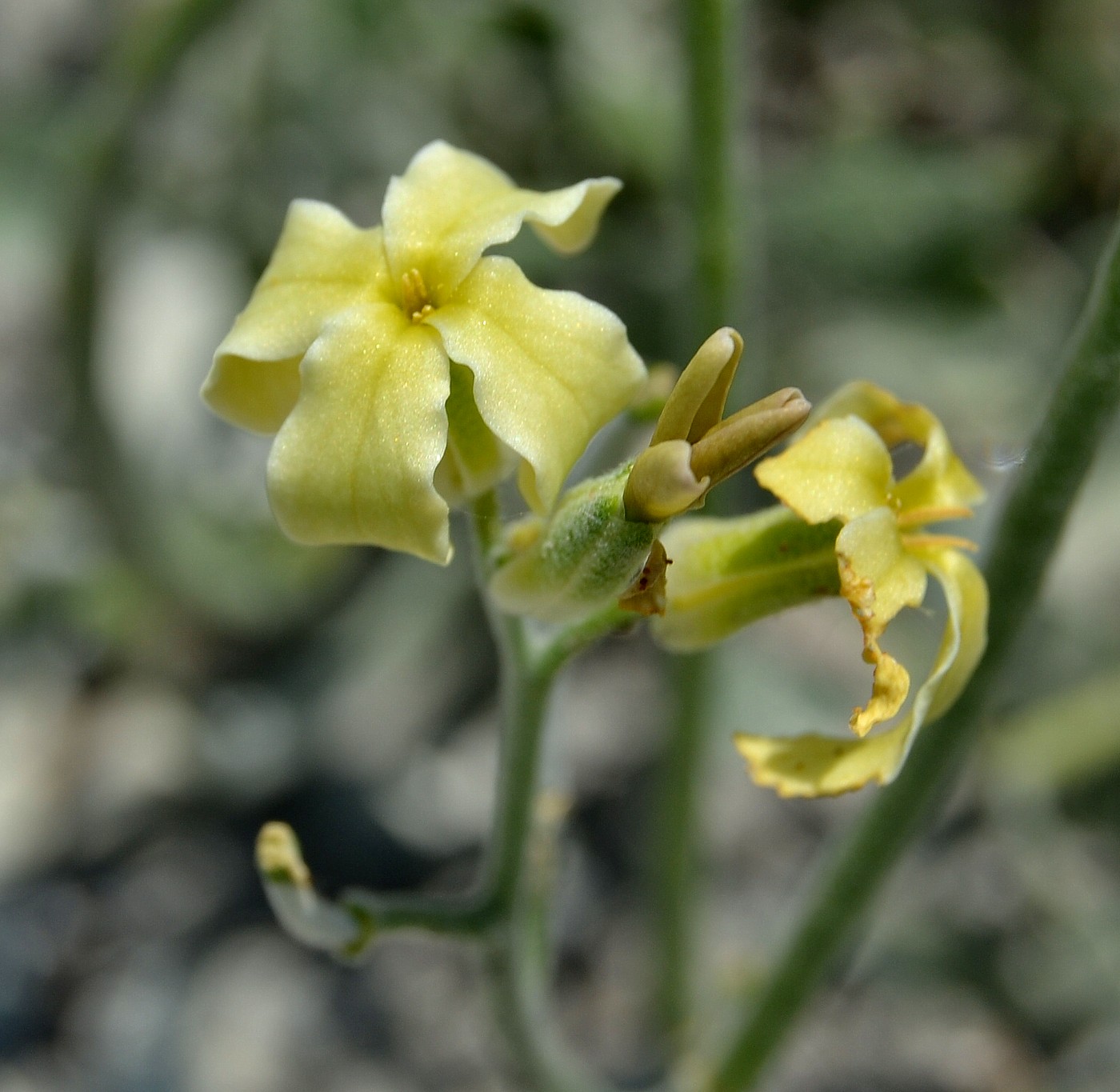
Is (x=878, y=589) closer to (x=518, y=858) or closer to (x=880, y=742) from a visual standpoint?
(x=880, y=742)

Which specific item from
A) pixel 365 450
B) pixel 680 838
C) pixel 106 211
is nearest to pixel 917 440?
pixel 365 450

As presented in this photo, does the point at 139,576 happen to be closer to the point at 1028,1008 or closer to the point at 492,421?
the point at 1028,1008

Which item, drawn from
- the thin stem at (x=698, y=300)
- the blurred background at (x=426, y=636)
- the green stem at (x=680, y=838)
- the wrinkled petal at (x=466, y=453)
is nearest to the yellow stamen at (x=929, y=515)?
the wrinkled petal at (x=466, y=453)

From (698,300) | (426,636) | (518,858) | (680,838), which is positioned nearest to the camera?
(518,858)

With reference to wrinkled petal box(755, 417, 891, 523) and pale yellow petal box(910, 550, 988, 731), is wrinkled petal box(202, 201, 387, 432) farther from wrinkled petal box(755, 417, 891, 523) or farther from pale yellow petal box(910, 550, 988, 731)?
pale yellow petal box(910, 550, 988, 731)

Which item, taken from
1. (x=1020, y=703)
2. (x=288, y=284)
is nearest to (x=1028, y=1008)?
(x=1020, y=703)

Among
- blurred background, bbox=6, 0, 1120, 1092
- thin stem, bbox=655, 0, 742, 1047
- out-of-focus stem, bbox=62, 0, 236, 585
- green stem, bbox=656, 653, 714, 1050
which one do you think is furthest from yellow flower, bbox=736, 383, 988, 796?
out-of-focus stem, bbox=62, 0, 236, 585
